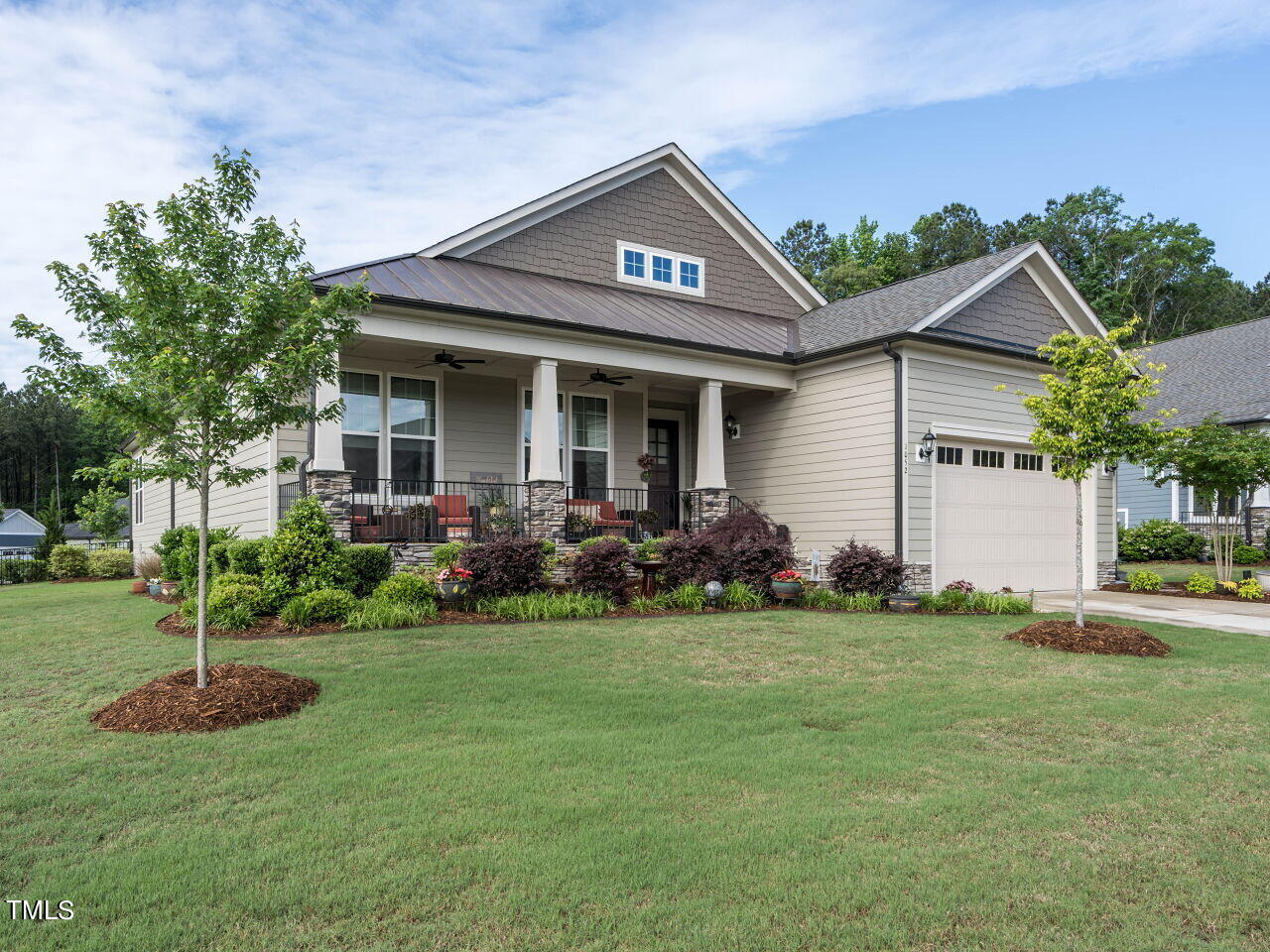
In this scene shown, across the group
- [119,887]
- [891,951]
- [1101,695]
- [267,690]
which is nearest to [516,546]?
[267,690]

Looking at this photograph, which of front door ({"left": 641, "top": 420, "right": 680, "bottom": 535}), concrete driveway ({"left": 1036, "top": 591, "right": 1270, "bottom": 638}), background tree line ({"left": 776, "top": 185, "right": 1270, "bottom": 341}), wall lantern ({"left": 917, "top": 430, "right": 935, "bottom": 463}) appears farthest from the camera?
background tree line ({"left": 776, "top": 185, "right": 1270, "bottom": 341})

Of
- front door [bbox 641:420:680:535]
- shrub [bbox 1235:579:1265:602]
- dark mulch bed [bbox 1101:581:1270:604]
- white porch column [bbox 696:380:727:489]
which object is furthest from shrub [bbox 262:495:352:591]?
shrub [bbox 1235:579:1265:602]

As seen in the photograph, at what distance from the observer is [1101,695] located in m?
6.31

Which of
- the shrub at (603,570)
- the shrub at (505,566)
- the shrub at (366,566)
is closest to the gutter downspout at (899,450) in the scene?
the shrub at (603,570)

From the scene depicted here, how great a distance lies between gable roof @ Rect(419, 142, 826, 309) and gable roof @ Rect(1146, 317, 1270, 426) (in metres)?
11.0

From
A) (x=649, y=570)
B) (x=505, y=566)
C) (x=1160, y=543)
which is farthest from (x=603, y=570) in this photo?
(x=1160, y=543)

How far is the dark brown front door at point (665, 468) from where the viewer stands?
1557 centimetres

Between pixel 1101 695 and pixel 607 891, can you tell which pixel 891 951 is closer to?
pixel 607 891

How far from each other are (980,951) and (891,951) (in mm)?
307

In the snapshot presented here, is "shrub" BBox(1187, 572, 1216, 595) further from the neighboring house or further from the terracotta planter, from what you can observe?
the neighboring house

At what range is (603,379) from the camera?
1378 centimetres

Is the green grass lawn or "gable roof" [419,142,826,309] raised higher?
"gable roof" [419,142,826,309]

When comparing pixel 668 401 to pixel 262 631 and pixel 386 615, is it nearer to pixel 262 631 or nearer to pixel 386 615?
pixel 386 615

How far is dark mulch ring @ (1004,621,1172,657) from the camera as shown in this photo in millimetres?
7945
